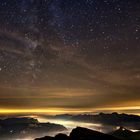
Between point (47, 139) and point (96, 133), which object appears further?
point (96, 133)

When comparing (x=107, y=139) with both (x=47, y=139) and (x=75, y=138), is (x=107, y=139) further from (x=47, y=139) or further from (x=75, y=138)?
(x=47, y=139)

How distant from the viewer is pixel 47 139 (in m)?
161

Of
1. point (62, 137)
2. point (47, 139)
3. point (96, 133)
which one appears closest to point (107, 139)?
point (96, 133)

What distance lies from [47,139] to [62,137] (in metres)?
14.2

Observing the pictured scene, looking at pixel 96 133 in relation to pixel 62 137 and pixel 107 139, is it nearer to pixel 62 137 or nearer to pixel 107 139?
pixel 107 139

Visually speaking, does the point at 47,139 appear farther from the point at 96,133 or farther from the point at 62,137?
the point at 96,133

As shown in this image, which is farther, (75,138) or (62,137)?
(75,138)

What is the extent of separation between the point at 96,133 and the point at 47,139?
47.2 meters

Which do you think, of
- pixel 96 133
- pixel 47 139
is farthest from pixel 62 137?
pixel 96 133

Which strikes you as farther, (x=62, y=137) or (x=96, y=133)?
(x=96, y=133)

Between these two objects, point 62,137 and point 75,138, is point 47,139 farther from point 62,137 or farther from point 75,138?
point 75,138

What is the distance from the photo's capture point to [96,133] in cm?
18962

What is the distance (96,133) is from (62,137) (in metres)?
33.2

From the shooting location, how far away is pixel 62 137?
171 metres
